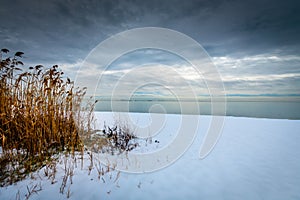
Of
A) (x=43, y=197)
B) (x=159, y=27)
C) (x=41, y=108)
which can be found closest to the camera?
(x=43, y=197)

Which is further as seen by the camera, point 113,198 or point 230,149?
point 230,149

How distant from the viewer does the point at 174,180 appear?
1903 millimetres

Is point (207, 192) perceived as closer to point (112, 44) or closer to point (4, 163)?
point (4, 163)

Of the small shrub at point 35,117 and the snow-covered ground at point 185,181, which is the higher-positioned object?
the small shrub at point 35,117

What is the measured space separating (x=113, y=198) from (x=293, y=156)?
3185 millimetres

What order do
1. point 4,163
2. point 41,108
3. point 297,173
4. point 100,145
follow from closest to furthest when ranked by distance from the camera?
1. point 4,163
2. point 297,173
3. point 41,108
4. point 100,145

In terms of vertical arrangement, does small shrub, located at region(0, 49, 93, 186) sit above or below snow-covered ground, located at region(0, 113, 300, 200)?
above

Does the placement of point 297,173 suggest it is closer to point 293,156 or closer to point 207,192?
point 293,156

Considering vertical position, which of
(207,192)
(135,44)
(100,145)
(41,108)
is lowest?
(207,192)

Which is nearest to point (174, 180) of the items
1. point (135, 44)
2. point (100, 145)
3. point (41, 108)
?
point (100, 145)

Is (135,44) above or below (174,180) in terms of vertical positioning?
above

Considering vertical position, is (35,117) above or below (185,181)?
above

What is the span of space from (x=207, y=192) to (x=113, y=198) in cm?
101

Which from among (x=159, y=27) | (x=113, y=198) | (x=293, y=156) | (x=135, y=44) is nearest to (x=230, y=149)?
(x=293, y=156)
